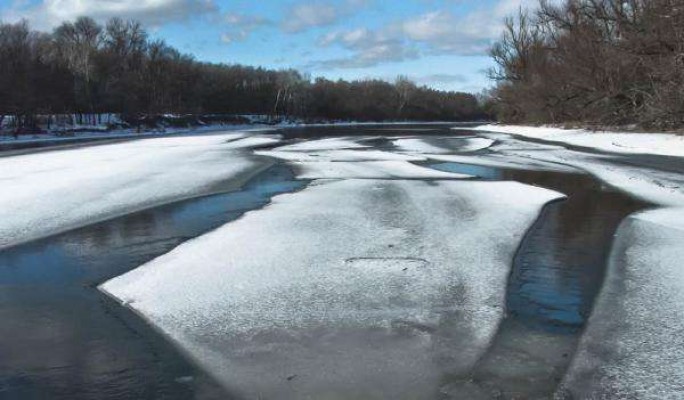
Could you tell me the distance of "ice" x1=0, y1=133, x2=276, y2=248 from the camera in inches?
→ 498

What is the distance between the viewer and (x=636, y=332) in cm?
614

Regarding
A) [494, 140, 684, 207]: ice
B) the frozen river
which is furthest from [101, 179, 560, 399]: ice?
[494, 140, 684, 207]: ice

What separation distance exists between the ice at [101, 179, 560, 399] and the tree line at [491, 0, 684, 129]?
22.7 m

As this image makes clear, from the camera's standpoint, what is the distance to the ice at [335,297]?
209 inches

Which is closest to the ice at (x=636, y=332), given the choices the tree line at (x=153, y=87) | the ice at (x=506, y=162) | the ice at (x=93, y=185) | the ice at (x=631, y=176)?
the ice at (x=631, y=176)

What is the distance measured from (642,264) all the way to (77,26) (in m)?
115

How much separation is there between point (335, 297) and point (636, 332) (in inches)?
122

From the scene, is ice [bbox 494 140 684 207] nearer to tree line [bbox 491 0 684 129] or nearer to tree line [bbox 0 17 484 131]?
tree line [bbox 491 0 684 129]

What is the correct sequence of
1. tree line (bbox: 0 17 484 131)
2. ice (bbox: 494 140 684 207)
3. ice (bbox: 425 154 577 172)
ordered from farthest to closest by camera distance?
tree line (bbox: 0 17 484 131) < ice (bbox: 425 154 577 172) < ice (bbox: 494 140 684 207)

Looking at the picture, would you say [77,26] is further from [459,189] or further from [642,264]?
[642,264]

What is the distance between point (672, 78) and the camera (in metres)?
31.3

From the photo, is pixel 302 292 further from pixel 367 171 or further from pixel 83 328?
pixel 367 171

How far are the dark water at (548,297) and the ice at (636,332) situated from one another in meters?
0.16

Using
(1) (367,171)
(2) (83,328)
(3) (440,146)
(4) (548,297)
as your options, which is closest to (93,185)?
(1) (367,171)
